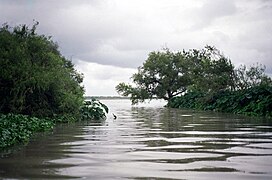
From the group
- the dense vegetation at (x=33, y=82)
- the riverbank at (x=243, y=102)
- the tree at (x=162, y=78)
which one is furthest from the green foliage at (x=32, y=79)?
the tree at (x=162, y=78)

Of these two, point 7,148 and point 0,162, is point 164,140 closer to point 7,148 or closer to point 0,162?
point 7,148

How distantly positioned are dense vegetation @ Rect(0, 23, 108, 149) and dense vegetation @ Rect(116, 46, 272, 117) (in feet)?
38.7

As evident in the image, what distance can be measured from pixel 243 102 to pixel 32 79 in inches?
707

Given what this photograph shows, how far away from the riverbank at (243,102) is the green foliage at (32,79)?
11.3 metres

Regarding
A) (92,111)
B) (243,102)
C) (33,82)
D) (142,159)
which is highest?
(33,82)

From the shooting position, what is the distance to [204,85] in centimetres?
3909

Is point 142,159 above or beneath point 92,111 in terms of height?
beneath

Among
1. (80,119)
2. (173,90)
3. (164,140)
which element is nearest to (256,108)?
(80,119)

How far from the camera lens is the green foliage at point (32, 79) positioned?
19.4 meters

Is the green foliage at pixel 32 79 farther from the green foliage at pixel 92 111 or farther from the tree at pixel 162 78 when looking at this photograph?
the tree at pixel 162 78

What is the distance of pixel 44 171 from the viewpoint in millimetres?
7219

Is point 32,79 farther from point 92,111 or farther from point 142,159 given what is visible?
point 142,159

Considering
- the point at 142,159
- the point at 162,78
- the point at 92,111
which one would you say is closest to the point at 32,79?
the point at 92,111

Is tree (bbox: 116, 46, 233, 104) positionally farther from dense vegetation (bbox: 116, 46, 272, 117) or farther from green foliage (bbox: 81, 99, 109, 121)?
green foliage (bbox: 81, 99, 109, 121)
